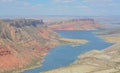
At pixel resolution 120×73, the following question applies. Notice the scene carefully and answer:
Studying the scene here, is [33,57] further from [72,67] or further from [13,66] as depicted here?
[72,67]

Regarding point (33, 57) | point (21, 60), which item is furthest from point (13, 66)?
point (33, 57)

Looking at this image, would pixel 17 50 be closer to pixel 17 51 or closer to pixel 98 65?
pixel 17 51

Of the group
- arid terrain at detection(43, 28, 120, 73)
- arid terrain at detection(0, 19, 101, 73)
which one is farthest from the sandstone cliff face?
arid terrain at detection(43, 28, 120, 73)

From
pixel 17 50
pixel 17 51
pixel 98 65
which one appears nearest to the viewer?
pixel 98 65

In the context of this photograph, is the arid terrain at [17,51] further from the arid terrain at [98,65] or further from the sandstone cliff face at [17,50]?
the arid terrain at [98,65]

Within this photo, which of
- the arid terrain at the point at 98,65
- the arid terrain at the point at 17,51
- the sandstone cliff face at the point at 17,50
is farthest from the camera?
the sandstone cliff face at the point at 17,50

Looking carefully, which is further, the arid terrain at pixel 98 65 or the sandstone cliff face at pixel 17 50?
the sandstone cliff face at pixel 17 50

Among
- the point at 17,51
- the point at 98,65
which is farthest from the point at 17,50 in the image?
the point at 98,65

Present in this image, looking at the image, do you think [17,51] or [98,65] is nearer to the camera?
[98,65]

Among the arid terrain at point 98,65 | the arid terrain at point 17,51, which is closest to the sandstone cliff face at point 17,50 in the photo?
the arid terrain at point 17,51

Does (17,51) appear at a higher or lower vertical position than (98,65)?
higher

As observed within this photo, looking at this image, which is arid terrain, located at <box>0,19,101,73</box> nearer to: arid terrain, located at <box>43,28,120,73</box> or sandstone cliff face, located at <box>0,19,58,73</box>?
sandstone cliff face, located at <box>0,19,58,73</box>
